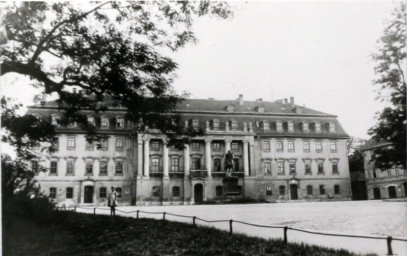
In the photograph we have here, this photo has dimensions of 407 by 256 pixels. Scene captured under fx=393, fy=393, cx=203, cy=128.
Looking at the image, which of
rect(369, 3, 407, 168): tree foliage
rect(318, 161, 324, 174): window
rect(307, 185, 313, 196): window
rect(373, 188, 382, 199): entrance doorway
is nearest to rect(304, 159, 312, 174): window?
rect(318, 161, 324, 174): window

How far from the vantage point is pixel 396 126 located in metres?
9.59

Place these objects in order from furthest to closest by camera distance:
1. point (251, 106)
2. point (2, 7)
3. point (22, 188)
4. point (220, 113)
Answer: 1. point (251, 106)
2. point (220, 113)
3. point (22, 188)
4. point (2, 7)

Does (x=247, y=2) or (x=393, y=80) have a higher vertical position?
(x=247, y=2)

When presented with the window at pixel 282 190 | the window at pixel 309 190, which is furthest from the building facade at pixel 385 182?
the window at pixel 282 190

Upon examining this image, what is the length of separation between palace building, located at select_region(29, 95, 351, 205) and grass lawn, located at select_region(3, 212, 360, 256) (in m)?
24.9

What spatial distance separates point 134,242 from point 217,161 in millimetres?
32329

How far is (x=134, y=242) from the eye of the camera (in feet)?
29.8

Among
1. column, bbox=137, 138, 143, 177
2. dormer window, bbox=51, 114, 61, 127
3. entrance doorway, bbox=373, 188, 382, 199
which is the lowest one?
entrance doorway, bbox=373, 188, 382, 199

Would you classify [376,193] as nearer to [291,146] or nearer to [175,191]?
[291,146]

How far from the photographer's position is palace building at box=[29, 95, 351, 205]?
3653cm

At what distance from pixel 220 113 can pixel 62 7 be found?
32669mm

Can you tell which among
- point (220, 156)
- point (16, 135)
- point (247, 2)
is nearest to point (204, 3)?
point (247, 2)

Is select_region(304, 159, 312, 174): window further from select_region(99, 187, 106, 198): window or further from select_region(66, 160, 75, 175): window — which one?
select_region(66, 160, 75, 175): window

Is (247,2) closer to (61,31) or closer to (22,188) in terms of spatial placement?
(61,31)
